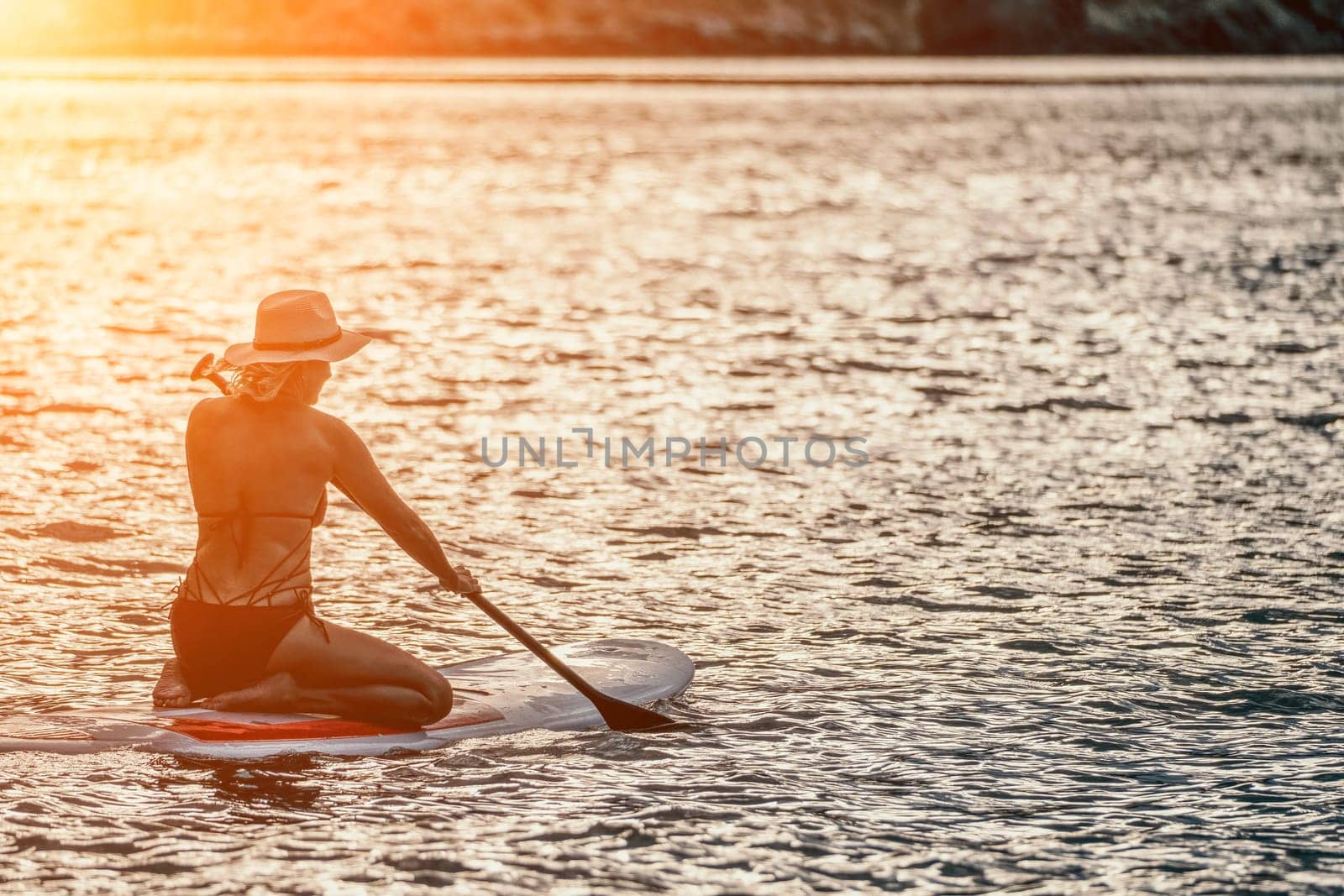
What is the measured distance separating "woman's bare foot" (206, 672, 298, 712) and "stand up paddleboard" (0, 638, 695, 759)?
39 mm

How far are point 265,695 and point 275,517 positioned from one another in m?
0.76

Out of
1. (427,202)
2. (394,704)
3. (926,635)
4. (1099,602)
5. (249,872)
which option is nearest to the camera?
(249,872)

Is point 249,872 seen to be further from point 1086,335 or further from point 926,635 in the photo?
point 1086,335

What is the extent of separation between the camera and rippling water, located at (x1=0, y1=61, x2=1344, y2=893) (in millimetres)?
7398

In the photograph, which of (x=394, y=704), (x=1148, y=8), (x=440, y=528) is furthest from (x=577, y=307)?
(x=1148, y=8)

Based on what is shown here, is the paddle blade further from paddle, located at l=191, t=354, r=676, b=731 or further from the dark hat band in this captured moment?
the dark hat band

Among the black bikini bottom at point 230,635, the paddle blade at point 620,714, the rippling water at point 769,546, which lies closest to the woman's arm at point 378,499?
the black bikini bottom at point 230,635

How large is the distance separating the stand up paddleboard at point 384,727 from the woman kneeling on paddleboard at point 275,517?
146 mm

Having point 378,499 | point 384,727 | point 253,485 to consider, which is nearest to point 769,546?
point 384,727

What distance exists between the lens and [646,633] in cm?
1029

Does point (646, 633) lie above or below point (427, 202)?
below

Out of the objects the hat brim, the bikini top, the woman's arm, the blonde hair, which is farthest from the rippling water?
the hat brim

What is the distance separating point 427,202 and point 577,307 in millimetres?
16212

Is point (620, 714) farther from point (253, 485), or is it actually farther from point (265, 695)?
point (253, 485)
